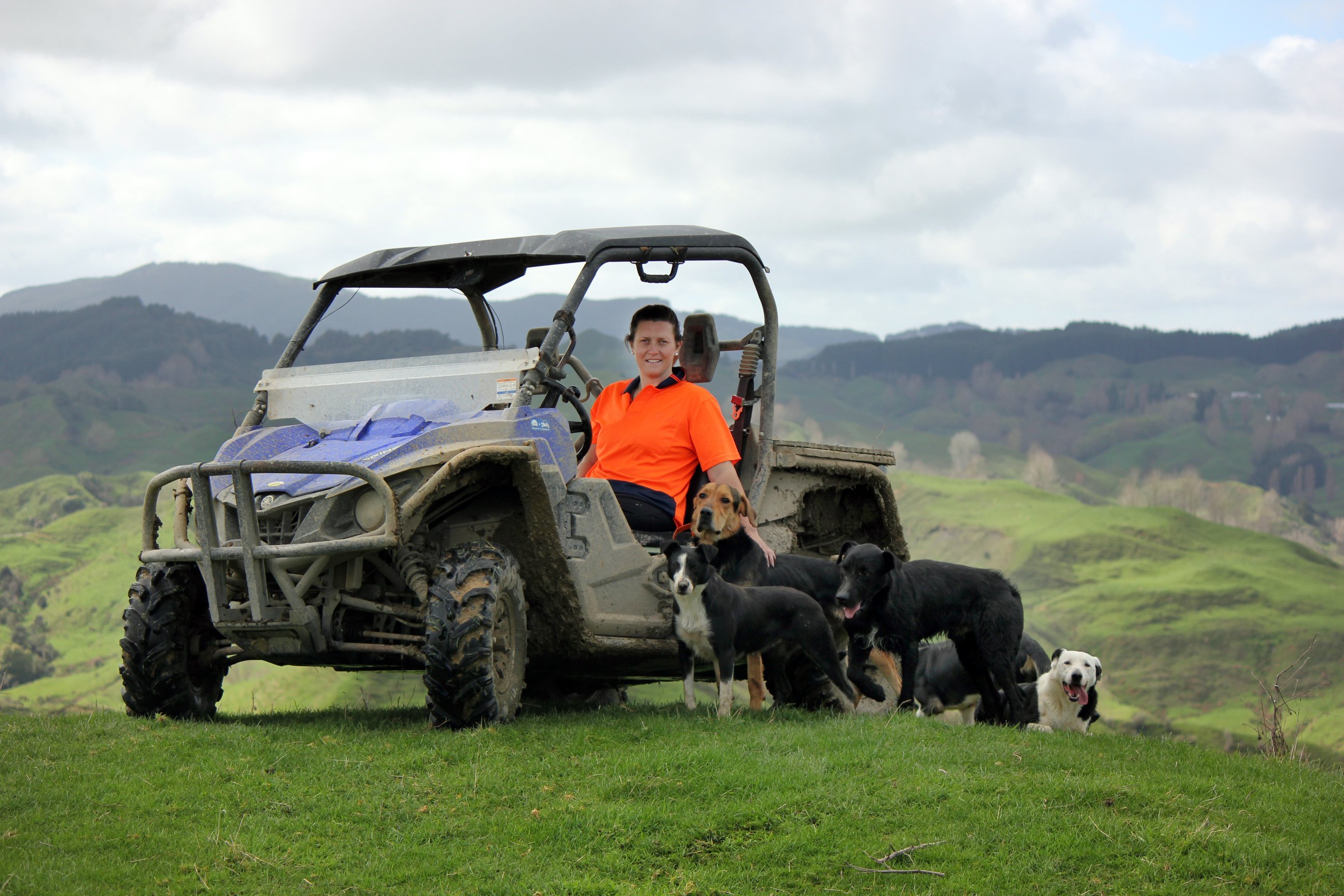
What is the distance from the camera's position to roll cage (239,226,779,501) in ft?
24.5

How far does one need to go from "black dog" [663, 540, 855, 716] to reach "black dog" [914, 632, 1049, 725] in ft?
4.29

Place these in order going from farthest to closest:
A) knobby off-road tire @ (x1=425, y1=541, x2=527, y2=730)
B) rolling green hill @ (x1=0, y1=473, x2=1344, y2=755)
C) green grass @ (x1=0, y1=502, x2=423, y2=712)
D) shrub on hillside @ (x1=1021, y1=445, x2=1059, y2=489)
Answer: shrub on hillside @ (x1=1021, y1=445, x2=1059, y2=489), rolling green hill @ (x1=0, y1=473, x2=1344, y2=755), green grass @ (x1=0, y1=502, x2=423, y2=712), knobby off-road tire @ (x1=425, y1=541, x2=527, y2=730)

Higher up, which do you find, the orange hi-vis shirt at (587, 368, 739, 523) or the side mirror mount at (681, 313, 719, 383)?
the side mirror mount at (681, 313, 719, 383)

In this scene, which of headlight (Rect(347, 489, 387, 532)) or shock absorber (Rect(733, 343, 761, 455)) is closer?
headlight (Rect(347, 489, 387, 532))

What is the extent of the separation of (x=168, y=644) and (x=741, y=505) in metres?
3.46

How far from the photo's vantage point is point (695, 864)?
5.01m

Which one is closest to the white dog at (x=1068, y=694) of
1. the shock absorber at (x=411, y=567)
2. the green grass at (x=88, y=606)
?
the shock absorber at (x=411, y=567)

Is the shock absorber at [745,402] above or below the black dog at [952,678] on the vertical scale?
above

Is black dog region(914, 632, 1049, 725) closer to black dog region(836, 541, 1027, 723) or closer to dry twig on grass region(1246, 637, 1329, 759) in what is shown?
black dog region(836, 541, 1027, 723)

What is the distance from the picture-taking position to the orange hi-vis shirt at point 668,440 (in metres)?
8.04

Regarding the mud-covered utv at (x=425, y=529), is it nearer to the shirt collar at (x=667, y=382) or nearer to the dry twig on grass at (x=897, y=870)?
the shirt collar at (x=667, y=382)

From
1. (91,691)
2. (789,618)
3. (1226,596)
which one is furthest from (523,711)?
(1226,596)

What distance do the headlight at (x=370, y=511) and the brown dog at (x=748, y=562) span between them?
211cm

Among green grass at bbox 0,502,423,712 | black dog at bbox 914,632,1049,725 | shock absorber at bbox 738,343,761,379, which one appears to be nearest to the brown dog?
black dog at bbox 914,632,1049,725
